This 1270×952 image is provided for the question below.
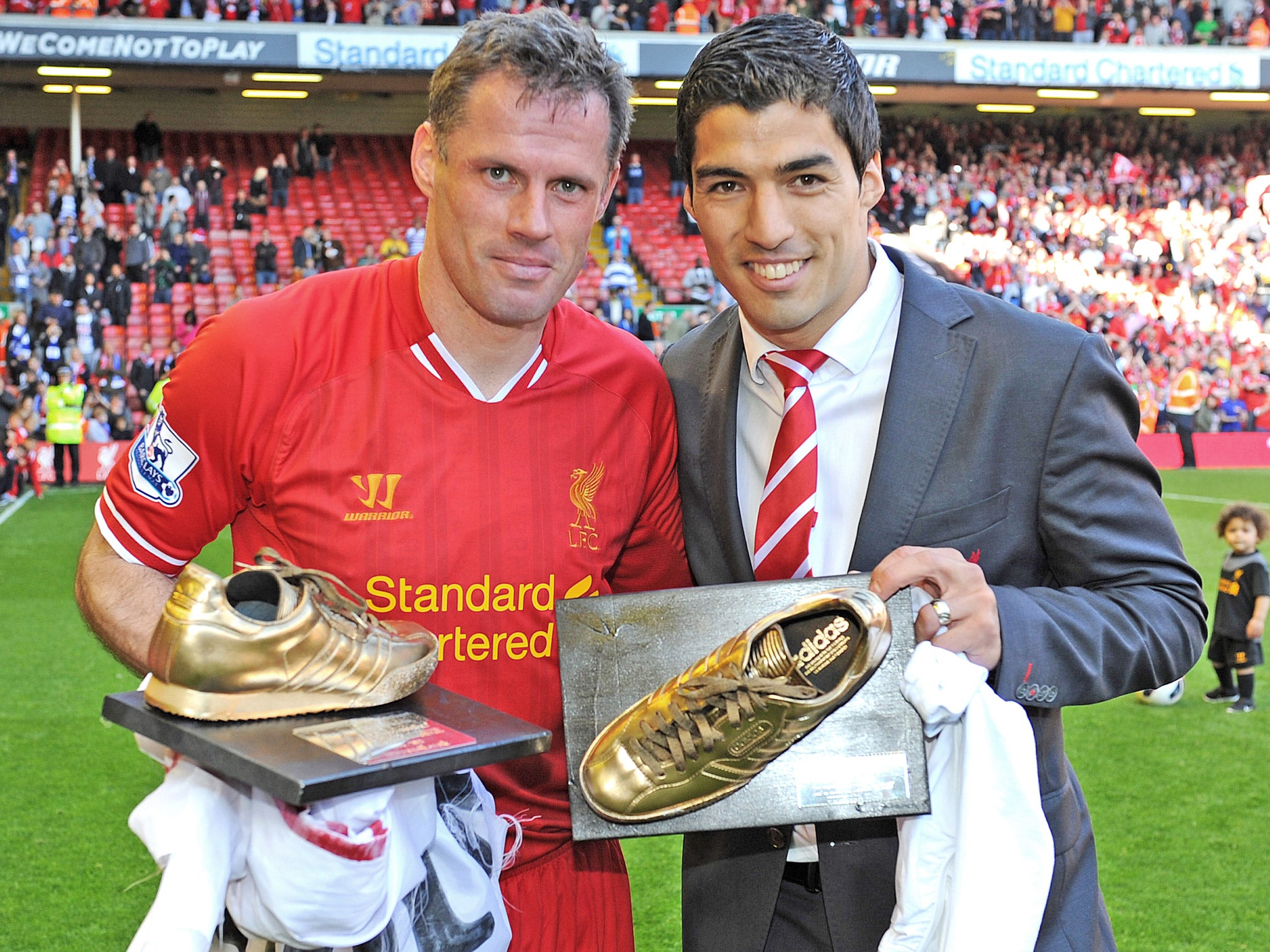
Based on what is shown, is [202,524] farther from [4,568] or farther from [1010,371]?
[4,568]

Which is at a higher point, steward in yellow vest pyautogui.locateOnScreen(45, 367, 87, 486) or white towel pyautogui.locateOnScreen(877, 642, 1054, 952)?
white towel pyautogui.locateOnScreen(877, 642, 1054, 952)

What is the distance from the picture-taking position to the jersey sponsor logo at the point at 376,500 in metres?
2.23

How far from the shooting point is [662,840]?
5980 millimetres

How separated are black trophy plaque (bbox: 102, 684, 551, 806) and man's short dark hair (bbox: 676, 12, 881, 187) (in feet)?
3.51

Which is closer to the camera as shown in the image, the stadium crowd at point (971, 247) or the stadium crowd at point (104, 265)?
the stadium crowd at point (104, 265)

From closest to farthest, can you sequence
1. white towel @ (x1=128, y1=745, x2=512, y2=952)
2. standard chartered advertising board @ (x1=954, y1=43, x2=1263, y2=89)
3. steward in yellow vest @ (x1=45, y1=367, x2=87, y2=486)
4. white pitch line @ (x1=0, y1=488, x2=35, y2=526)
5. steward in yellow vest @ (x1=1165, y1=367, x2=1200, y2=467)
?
white towel @ (x1=128, y1=745, x2=512, y2=952) < white pitch line @ (x1=0, y1=488, x2=35, y2=526) < steward in yellow vest @ (x1=45, y1=367, x2=87, y2=486) < steward in yellow vest @ (x1=1165, y1=367, x2=1200, y2=467) < standard chartered advertising board @ (x1=954, y1=43, x2=1263, y2=89)

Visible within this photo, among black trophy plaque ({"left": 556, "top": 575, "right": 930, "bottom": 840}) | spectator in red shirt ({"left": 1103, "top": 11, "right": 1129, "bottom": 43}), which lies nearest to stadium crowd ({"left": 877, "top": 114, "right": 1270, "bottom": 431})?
spectator in red shirt ({"left": 1103, "top": 11, "right": 1129, "bottom": 43})

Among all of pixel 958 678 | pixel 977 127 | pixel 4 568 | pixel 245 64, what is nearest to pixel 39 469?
pixel 4 568

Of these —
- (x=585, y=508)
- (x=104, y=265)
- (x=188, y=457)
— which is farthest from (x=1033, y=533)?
(x=104, y=265)

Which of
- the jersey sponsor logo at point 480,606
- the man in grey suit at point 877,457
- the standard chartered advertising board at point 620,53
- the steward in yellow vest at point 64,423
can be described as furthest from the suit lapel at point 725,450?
the standard chartered advertising board at point 620,53

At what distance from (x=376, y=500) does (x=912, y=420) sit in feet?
3.00

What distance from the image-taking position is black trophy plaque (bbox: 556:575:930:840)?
1775 millimetres

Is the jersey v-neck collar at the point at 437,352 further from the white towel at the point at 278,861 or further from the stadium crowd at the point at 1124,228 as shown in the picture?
the stadium crowd at the point at 1124,228

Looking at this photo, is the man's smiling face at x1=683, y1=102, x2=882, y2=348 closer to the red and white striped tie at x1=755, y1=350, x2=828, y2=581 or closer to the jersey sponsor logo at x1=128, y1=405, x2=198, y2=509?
the red and white striped tie at x1=755, y1=350, x2=828, y2=581
